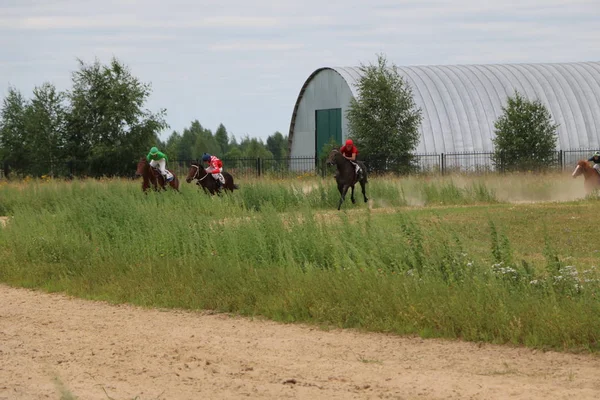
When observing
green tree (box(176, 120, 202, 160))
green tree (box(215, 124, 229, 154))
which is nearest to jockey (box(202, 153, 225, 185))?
green tree (box(176, 120, 202, 160))

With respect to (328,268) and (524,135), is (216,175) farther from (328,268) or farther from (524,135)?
(524,135)

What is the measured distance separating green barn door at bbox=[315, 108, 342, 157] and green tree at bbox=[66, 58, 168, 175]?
10637 mm

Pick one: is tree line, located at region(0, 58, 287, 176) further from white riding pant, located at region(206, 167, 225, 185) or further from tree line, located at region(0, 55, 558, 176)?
white riding pant, located at region(206, 167, 225, 185)

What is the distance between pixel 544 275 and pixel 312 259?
11.4 feet

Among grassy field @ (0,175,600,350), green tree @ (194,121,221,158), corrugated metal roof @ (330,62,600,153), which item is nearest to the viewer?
grassy field @ (0,175,600,350)

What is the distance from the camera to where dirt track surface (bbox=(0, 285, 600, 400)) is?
27.9ft

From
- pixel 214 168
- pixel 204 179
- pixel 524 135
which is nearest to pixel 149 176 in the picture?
pixel 204 179

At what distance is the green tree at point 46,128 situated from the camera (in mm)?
51219

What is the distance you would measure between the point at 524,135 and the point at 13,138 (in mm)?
27003

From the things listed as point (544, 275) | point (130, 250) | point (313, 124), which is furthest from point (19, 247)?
point (313, 124)

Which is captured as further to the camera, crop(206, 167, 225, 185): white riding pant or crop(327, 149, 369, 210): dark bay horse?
crop(327, 149, 369, 210): dark bay horse

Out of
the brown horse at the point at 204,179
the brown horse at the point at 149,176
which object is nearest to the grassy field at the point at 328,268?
the brown horse at the point at 149,176

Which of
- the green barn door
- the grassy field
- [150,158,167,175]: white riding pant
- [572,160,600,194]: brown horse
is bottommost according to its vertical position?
the grassy field

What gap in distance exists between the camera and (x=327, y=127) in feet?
189
